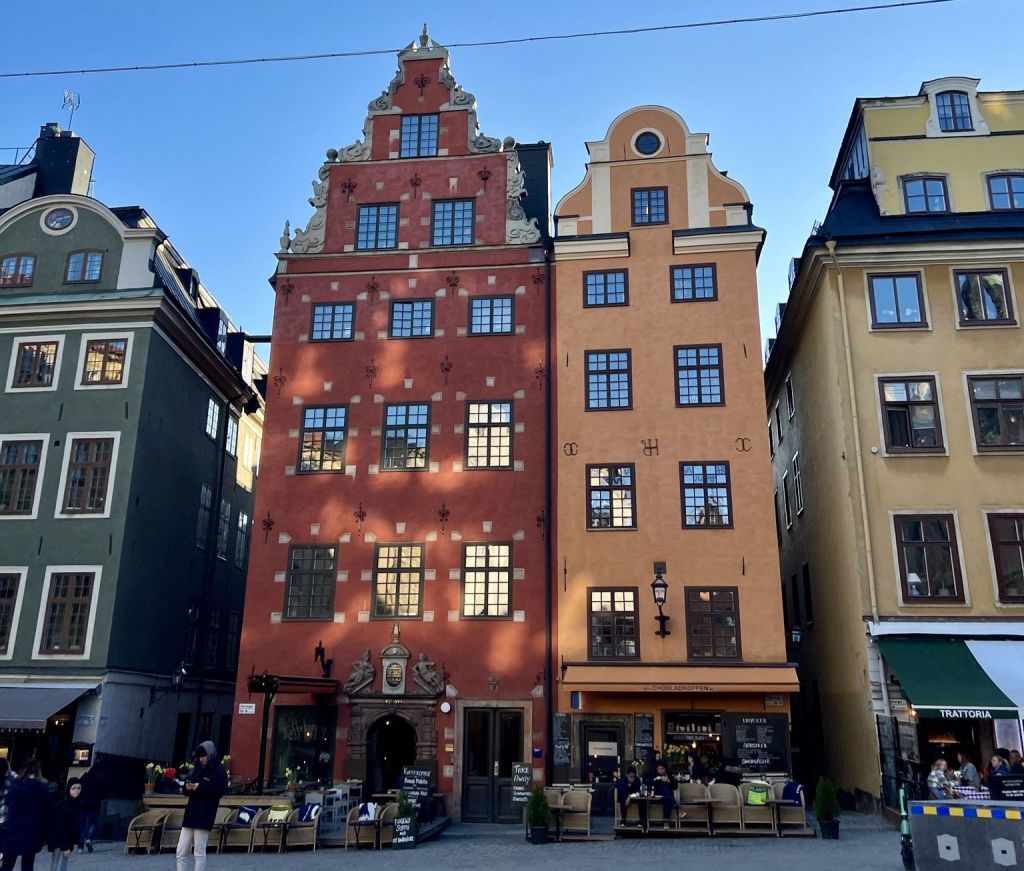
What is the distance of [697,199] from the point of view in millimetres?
25844

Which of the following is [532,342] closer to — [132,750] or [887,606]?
[887,606]

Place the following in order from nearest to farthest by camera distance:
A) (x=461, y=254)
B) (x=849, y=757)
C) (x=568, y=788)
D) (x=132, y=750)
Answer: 1. (x=568, y=788)
2. (x=849, y=757)
3. (x=132, y=750)
4. (x=461, y=254)

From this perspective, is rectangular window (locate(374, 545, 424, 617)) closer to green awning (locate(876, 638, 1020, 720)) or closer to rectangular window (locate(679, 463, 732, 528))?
rectangular window (locate(679, 463, 732, 528))

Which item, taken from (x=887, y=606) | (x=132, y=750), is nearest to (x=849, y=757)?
(x=887, y=606)

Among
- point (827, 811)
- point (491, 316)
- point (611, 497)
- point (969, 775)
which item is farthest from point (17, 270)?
point (969, 775)

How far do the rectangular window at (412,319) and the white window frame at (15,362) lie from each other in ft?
32.1

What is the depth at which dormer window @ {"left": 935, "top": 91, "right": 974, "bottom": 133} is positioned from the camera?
2628cm

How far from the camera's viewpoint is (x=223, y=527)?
32469 mm

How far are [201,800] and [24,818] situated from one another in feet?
8.10

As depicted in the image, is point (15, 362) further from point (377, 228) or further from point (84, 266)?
point (377, 228)

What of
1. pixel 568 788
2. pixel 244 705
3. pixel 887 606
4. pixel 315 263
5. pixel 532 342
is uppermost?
pixel 315 263

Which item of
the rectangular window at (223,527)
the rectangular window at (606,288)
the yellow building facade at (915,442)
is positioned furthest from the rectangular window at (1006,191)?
the rectangular window at (223,527)

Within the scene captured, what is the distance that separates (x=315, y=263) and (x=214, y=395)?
24.4 feet

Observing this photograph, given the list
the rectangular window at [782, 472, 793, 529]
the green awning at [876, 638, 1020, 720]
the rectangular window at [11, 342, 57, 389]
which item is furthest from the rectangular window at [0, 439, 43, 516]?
the rectangular window at [782, 472, 793, 529]
